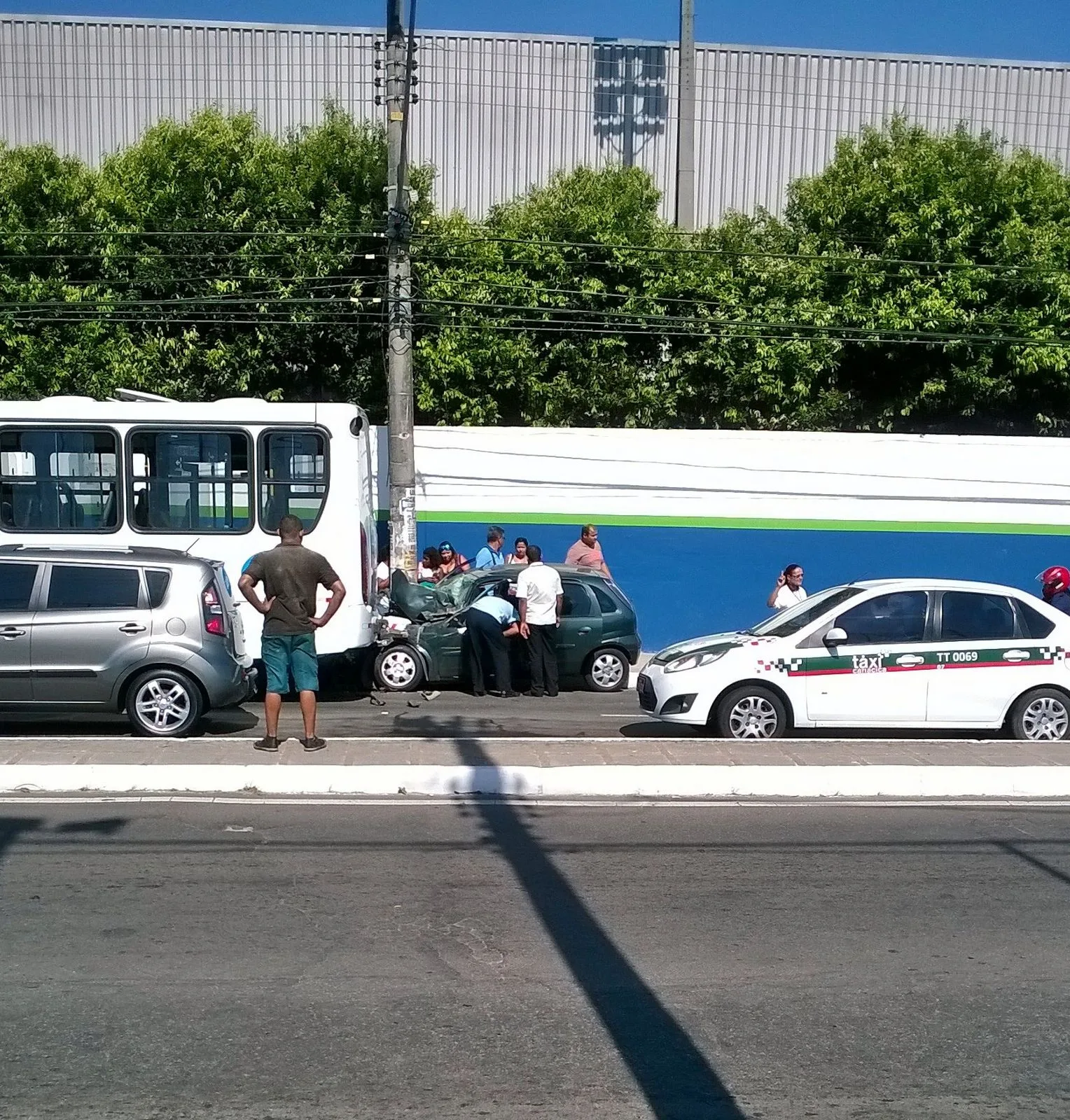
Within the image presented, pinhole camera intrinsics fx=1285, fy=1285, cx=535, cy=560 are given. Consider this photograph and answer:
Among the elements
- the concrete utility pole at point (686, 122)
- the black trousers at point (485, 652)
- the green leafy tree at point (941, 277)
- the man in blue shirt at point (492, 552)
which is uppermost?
the concrete utility pole at point (686, 122)

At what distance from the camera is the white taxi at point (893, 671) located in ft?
36.7

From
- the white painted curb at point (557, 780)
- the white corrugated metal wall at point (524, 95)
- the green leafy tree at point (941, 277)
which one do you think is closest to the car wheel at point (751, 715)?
the white painted curb at point (557, 780)

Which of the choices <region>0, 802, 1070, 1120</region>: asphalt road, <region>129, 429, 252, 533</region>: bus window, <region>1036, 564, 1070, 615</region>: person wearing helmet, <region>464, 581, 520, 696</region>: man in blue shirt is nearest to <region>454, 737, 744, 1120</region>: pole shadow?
<region>0, 802, 1070, 1120</region>: asphalt road

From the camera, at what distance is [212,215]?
2133 cm

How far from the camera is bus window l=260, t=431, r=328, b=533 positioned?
13953 millimetres

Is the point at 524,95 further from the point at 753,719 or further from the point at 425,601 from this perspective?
the point at 753,719

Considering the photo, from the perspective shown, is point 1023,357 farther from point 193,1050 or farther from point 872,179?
point 193,1050

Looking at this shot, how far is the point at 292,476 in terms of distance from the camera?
13992 mm

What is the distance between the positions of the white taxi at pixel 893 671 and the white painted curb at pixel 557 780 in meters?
1.87

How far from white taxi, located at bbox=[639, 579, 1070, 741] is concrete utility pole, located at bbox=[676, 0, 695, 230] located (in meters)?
19.4

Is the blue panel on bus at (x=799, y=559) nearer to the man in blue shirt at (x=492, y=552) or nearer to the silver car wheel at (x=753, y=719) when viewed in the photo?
the man in blue shirt at (x=492, y=552)

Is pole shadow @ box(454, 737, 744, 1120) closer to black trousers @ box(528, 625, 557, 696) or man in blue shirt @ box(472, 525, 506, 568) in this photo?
black trousers @ box(528, 625, 557, 696)

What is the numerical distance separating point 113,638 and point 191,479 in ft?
11.4

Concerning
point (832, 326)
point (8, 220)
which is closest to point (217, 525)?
point (8, 220)
